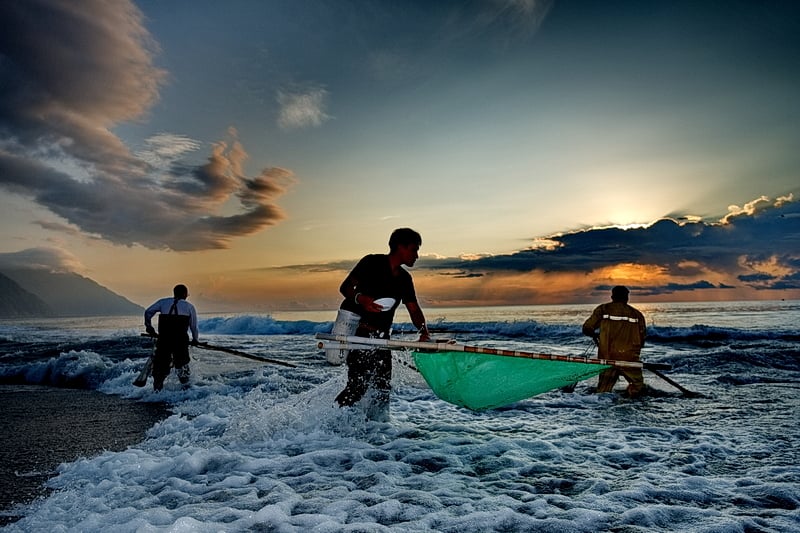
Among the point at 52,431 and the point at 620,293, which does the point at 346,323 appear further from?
the point at 620,293

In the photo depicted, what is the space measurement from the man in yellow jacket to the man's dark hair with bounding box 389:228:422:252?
482 centimetres

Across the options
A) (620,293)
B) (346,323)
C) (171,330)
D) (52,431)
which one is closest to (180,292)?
(171,330)

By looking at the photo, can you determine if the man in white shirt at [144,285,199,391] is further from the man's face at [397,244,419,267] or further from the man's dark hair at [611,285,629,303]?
the man's dark hair at [611,285,629,303]

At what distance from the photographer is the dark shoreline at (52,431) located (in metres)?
4.40

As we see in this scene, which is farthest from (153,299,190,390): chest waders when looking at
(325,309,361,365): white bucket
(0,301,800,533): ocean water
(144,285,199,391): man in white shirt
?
(325,309,361,365): white bucket

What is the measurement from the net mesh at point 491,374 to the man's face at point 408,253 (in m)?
1.06

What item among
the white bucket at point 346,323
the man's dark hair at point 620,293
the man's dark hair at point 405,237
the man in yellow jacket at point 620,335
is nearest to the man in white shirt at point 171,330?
the white bucket at point 346,323

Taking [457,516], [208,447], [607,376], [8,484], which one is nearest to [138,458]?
[208,447]

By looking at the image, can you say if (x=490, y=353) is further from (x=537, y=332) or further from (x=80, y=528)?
(x=537, y=332)

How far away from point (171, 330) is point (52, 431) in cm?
299

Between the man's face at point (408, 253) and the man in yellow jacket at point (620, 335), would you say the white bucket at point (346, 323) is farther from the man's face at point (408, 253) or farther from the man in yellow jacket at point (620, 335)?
the man in yellow jacket at point (620, 335)

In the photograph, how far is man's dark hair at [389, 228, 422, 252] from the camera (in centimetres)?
531

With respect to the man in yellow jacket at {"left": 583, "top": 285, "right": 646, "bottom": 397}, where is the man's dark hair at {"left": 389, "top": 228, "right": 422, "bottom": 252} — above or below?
above

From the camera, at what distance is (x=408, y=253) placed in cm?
537
